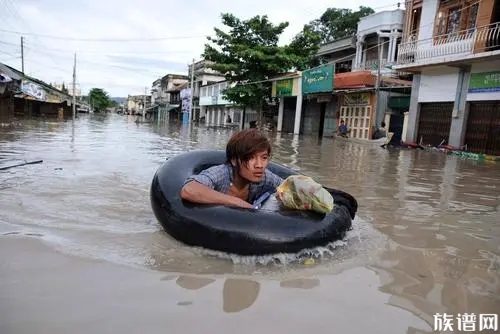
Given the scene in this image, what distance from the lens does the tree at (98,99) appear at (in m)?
108

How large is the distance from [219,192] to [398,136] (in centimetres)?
1943

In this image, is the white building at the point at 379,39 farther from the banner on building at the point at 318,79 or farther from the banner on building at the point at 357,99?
the banner on building at the point at 318,79

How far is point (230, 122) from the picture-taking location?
40.4 metres

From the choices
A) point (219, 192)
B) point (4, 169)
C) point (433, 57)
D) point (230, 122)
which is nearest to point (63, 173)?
point (4, 169)

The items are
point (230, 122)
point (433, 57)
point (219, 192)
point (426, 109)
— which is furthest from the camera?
point (230, 122)

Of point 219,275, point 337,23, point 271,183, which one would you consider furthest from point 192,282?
point 337,23

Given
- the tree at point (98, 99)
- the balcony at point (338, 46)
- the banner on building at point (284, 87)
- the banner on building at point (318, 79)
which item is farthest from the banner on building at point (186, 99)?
the tree at point (98, 99)

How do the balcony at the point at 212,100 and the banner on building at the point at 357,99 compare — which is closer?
the banner on building at the point at 357,99

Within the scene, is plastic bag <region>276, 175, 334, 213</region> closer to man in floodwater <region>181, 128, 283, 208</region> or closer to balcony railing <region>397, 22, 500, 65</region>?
man in floodwater <region>181, 128, 283, 208</region>

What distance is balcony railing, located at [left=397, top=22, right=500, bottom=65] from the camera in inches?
595

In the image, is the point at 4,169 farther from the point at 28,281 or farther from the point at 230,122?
the point at 230,122

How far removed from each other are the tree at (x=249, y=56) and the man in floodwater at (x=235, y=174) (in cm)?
2388

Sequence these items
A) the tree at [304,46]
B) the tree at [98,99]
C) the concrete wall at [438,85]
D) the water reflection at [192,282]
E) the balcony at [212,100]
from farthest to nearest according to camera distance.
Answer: the tree at [98,99] < the balcony at [212,100] < the tree at [304,46] < the concrete wall at [438,85] < the water reflection at [192,282]

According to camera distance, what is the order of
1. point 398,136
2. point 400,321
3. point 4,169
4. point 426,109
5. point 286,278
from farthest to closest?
point 398,136
point 426,109
point 4,169
point 286,278
point 400,321
